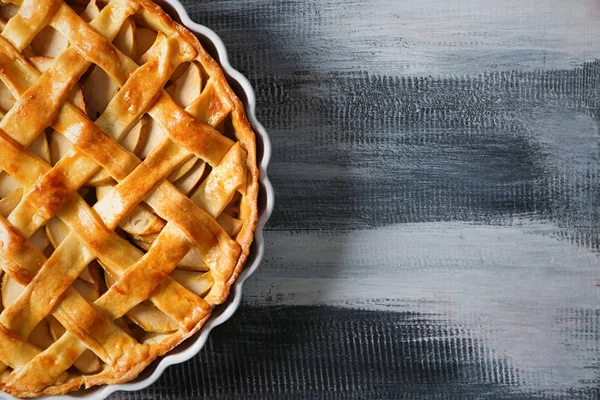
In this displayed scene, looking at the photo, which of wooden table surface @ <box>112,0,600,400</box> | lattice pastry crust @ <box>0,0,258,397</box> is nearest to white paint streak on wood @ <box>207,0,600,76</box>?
wooden table surface @ <box>112,0,600,400</box>

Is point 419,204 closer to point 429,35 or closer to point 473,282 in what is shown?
point 473,282

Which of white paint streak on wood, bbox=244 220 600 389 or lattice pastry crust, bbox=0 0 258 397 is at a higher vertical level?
lattice pastry crust, bbox=0 0 258 397

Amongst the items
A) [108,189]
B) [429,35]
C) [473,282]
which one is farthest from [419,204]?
[108,189]

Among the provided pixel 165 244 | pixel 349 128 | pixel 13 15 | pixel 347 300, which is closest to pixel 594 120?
pixel 349 128

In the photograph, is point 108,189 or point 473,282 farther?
point 473,282

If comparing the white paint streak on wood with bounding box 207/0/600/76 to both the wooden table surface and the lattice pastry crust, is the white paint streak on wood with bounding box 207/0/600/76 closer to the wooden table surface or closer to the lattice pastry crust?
the wooden table surface

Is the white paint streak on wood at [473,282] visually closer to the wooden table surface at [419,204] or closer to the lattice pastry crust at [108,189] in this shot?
the wooden table surface at [419,204]

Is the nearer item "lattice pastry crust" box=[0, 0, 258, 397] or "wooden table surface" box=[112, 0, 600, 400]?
"lattice pastry crust" box=[0, 0, 258, 397]

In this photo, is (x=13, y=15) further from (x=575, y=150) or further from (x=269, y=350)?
(x=575, y=150)

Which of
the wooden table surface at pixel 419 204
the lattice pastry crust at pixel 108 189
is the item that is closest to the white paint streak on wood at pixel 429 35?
the wooden table surface at pixel 419 204
